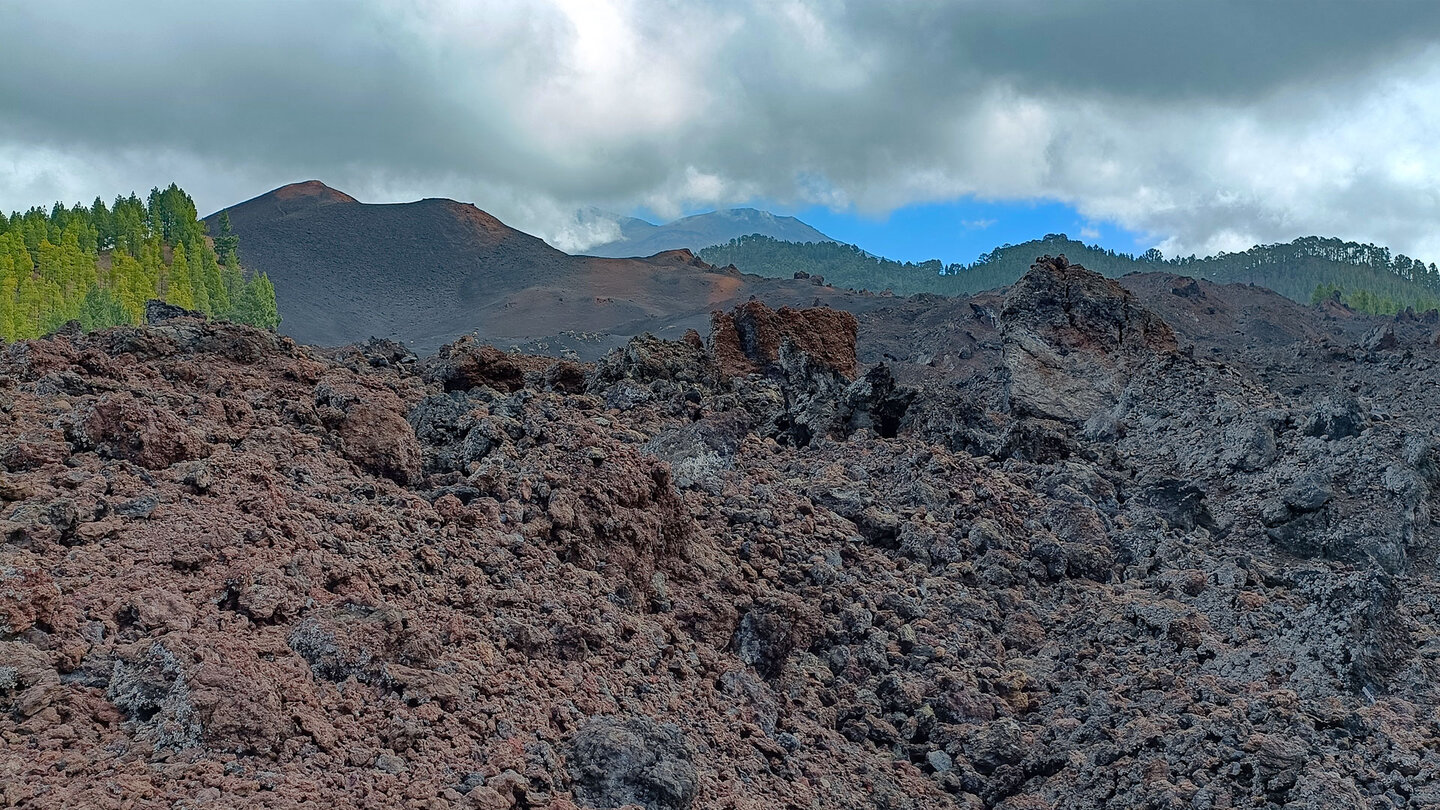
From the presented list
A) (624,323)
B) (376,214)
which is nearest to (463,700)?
(624,323)

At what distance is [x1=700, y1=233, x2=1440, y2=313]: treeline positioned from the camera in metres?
124

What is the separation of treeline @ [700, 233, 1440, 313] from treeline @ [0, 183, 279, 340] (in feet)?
265

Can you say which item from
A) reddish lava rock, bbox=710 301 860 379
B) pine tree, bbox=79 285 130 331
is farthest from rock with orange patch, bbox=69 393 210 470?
pine tree, bbox=79 285 130 331

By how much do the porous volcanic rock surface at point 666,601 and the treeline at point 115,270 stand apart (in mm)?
29268

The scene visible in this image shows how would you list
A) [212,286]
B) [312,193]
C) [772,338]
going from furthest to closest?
[312,193] → [212,286] → [772,338]

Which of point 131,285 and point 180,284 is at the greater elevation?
point 180,284

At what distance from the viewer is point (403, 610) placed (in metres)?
5.48

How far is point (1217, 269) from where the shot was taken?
136125 millimetres

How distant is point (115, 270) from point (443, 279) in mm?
36286

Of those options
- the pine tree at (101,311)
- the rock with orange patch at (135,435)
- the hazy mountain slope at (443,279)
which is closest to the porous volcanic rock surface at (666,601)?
the rock with orange patch at (135,435)

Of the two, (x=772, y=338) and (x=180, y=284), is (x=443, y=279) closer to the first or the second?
(x=180, y=284)

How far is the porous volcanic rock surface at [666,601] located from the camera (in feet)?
14.8

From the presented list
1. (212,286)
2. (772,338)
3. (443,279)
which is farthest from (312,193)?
(772,338)

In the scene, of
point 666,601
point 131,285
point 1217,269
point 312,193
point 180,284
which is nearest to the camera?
point 666,601
